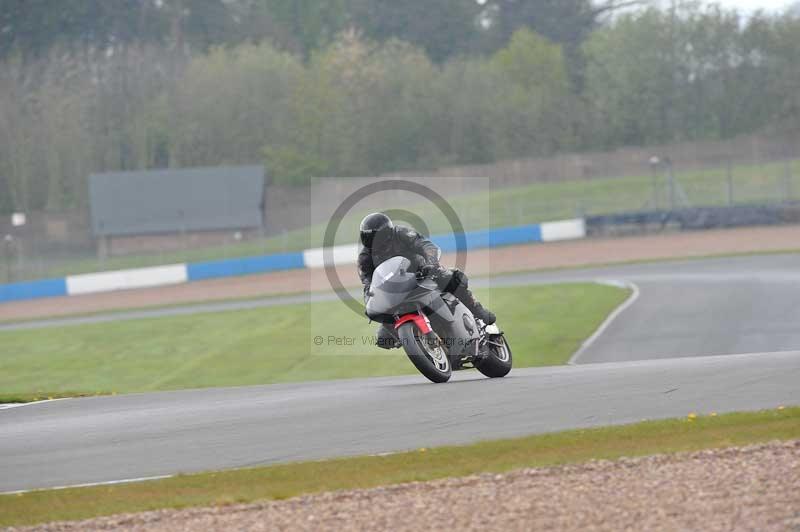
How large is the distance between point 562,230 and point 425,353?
38.0 meters

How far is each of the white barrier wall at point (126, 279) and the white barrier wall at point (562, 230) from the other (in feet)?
51.9

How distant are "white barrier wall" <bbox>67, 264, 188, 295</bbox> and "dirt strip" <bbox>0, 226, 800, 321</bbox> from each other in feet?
3.76

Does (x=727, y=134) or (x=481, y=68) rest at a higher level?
(x=481, y=68)

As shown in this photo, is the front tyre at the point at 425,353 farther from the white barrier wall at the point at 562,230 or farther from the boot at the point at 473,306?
the white barrier wall at the point at 562,230

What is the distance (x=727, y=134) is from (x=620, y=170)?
999 cm

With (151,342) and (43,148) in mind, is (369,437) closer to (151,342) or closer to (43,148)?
(151,342)

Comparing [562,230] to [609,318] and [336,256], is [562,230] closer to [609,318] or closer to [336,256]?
[336,256]

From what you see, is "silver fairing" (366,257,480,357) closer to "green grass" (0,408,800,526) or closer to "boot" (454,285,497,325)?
"boot" (454,285,497,325)

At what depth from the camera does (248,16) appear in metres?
102

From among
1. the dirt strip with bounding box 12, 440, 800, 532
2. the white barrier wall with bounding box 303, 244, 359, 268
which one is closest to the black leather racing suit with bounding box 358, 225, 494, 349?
the dirt strip with bounding box 12, 440, 800, 532

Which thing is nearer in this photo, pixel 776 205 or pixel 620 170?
pixel 776 205

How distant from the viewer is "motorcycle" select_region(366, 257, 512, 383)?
37.4ft

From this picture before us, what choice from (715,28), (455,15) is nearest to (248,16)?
(455,15)

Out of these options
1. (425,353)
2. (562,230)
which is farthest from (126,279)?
(425,353)
